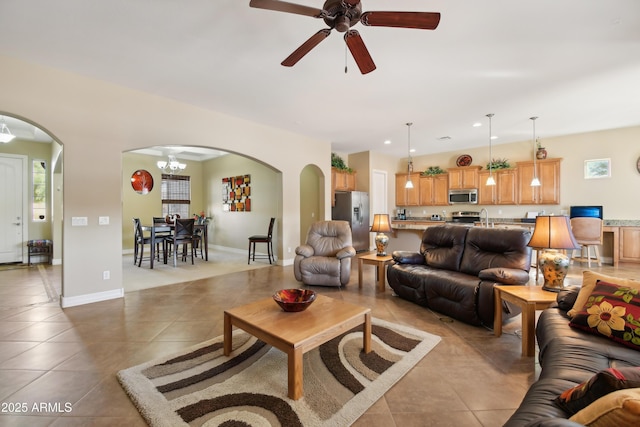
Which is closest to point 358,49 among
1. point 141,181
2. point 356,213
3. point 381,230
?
point 381,230

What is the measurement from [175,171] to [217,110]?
467 centimetres

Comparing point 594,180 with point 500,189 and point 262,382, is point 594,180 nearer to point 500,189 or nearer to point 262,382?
point 500,189

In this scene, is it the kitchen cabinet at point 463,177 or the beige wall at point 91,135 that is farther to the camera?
the kitchen cabinet at point 463,177

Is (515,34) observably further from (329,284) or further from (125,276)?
(125,276)

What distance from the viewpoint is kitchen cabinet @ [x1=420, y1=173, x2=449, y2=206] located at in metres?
7.99

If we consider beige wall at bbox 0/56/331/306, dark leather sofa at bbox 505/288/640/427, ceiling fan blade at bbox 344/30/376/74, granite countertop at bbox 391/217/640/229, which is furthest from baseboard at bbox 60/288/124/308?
granite countertop at bbox 391/217/640/229

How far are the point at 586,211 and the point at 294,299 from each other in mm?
7164

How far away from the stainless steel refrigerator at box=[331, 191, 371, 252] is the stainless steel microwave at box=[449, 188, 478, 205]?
7.75 ft

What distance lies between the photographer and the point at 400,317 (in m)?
3.10

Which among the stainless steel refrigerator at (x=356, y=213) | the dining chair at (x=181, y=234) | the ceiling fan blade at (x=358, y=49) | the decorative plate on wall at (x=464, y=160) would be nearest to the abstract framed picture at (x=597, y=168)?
the decorative plate on wall at (x=464, y=160)

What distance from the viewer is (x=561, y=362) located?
1.43 metres

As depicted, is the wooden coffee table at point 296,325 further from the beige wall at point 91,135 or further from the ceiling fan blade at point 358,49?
the beige wall at point 91,135

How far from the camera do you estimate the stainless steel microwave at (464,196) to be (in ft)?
24.5

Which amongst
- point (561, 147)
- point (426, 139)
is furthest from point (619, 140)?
point (426, 139)
